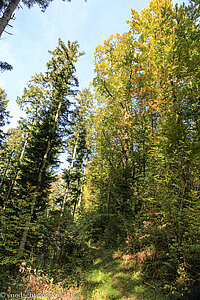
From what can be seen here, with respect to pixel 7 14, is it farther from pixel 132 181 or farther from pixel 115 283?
pixel 115 283

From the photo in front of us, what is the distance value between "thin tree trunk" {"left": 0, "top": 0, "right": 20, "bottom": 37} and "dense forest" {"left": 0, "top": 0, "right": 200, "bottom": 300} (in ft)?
19.8

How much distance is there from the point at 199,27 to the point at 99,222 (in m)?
13.9

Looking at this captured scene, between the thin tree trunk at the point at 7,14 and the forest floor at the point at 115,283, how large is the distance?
33.2 ft

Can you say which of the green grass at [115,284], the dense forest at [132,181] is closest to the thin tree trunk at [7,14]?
the dense forest at [132,181]

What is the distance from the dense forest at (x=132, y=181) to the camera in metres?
5.21

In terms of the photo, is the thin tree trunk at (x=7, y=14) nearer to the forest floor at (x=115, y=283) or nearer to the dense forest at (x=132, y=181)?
the dense forest at (x=132, y=181)

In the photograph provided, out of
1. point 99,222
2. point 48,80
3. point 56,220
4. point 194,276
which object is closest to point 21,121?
point 48,80

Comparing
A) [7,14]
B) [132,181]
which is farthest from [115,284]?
[7,14]

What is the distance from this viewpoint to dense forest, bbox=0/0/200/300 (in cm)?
521

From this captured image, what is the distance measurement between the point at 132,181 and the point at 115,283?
5047 mm

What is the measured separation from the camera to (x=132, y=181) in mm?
9609

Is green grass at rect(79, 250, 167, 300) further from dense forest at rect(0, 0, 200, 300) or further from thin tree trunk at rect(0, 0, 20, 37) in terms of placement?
thin tree trunk at rect(0, 0, 20, 37)

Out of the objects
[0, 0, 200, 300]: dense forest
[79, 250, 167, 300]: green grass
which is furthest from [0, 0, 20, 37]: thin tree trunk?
[79, 250, 167, 300]: green grass

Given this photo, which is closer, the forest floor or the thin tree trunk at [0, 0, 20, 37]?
the forest floor
